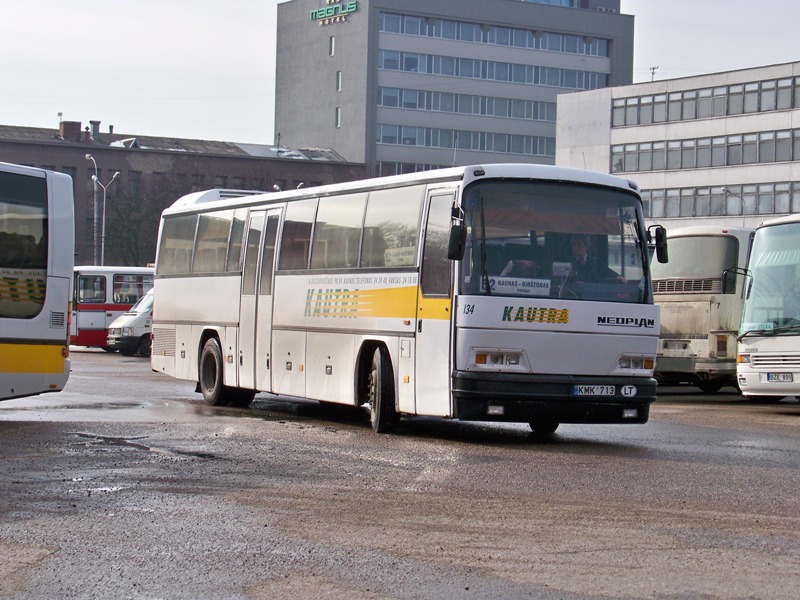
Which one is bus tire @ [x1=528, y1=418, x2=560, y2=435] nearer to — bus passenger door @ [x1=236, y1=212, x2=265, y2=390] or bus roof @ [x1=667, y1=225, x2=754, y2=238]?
bus passenger door @ [x1=236, y1=212, x2=265, y2=390]

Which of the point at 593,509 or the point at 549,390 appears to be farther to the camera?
the point at 549,390

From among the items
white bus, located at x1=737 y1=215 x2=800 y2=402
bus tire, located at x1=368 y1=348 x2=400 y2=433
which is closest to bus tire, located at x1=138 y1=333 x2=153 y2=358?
white bus, located at x1=737 y1=215 x2=800 y2=402

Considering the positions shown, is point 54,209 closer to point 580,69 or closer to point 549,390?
point 549,390

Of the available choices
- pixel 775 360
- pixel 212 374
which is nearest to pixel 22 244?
pixel 212 374

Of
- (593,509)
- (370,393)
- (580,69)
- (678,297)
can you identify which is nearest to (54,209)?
(370,393)

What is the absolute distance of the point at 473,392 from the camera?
46.7ft

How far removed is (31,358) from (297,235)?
4.18 meters

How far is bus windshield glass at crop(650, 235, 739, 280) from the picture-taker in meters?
25.0

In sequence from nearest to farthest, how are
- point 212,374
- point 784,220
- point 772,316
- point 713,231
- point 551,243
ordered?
point 551,243 < point 212,374 < point 772,316 < point 784,220 < point 713,231

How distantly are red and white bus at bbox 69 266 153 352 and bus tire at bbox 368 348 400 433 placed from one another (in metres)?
28.9

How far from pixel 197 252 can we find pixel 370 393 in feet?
21.4

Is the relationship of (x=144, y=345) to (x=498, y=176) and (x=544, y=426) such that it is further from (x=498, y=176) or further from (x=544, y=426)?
(x=498, y=176)

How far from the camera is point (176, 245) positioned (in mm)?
22594

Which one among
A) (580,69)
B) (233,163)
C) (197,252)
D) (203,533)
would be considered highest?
(580,69)
